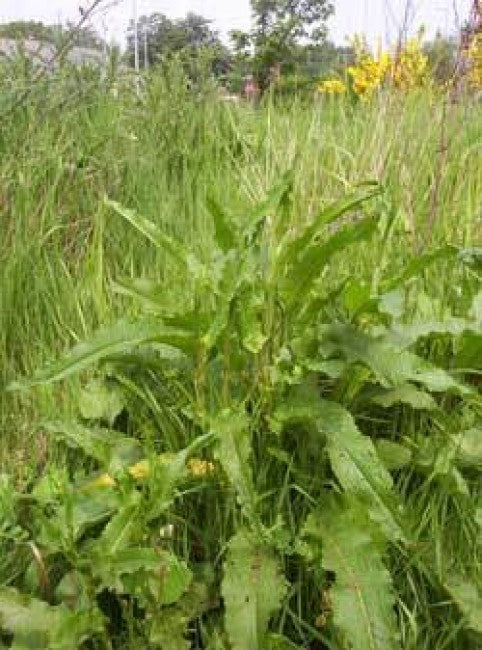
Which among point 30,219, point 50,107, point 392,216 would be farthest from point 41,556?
point 50,107

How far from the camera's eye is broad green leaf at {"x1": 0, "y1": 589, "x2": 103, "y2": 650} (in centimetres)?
137

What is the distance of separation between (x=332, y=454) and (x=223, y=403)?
0.22 meters

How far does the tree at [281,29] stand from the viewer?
162 inches

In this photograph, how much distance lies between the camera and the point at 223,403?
160 cm

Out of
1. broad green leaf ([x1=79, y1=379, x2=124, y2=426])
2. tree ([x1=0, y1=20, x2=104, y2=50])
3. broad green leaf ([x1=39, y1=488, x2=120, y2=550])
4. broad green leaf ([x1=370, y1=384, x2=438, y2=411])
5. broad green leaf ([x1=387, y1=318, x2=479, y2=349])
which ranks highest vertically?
tree ([x1=0, y1=20, x2=104, y2=50])

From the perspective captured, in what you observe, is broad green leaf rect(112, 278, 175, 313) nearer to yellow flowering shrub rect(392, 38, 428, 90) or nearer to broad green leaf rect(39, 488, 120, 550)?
broad green leaf rect(39, 488, 120, 550)

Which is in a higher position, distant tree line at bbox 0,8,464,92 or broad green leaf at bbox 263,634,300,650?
distant tree line at bbox 0,8,464,92

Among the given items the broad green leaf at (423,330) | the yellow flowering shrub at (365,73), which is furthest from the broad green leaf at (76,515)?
the yellow flowering shrub at (365,73)

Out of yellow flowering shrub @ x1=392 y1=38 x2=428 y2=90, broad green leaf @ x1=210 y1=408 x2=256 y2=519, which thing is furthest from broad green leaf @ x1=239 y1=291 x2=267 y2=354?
yellow flowering shrub @ x1=392 y1=38 x2=428 y2=90

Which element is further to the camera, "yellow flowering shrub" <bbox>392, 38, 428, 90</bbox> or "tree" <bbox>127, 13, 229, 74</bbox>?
"tree" <bbox>127, 13, 229, 74</bbox>

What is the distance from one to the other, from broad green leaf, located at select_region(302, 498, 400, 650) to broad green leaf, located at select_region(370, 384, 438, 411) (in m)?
0.22

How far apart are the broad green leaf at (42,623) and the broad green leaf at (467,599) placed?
528 mm

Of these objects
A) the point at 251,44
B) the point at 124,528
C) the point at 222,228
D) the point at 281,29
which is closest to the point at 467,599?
the point at 124,528

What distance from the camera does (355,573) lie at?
1.39 meters
